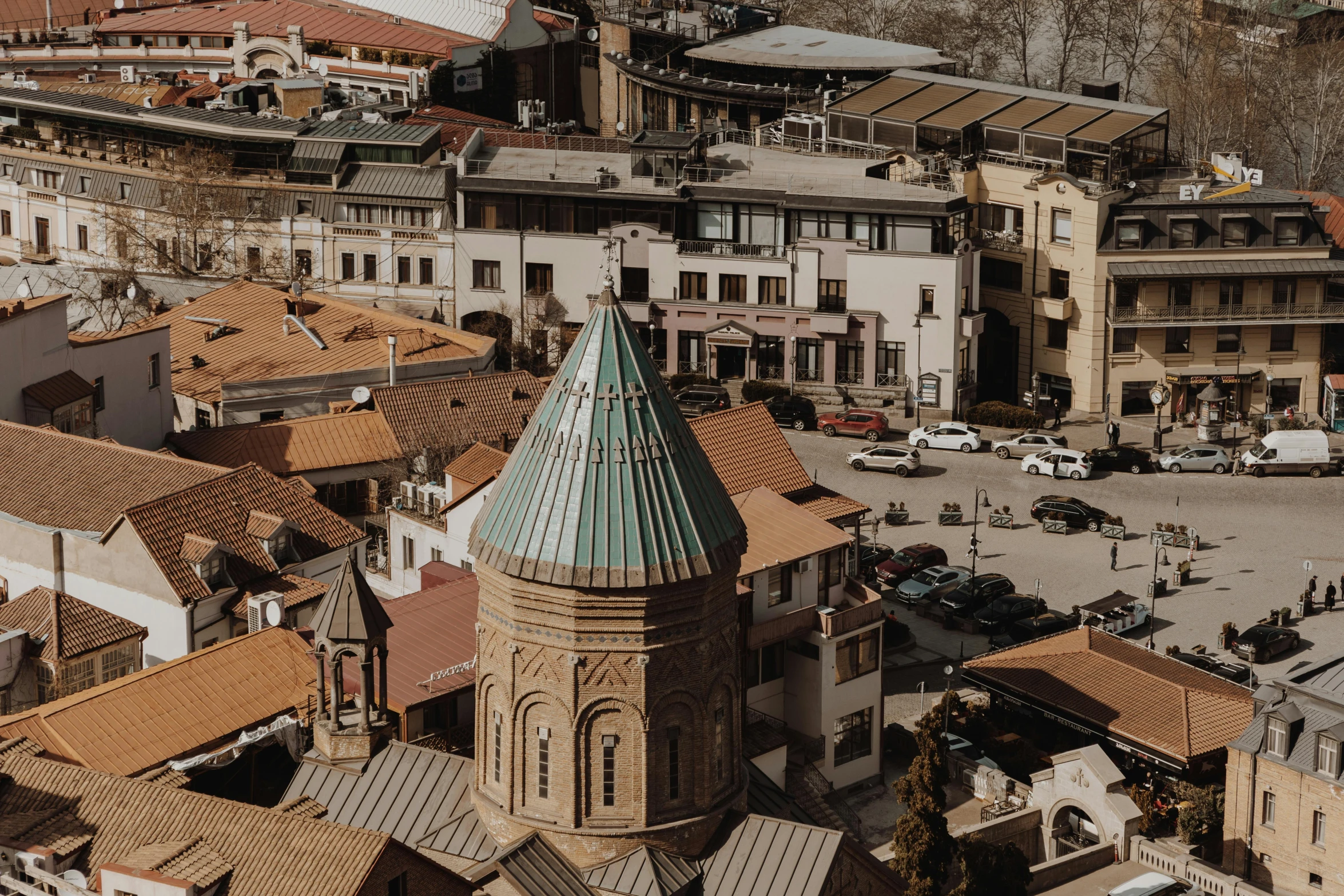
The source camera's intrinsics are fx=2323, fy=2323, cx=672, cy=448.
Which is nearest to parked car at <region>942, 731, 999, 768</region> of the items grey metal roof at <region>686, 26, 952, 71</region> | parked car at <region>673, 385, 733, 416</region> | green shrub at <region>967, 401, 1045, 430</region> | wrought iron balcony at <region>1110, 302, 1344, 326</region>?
Result: parked car at <region>673, 385, 733, 416</region>

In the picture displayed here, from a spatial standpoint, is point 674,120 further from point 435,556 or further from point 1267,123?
point 435,556

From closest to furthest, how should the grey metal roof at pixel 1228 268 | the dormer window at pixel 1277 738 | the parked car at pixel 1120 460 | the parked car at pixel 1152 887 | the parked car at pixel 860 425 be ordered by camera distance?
the parked car at pixel 1152 887 → the dormer window at pixel 1277 738 → the parked car at pixel 1120 460 → the parked car at pixel 860 425 → the grey metal roof at pixel 1228 268

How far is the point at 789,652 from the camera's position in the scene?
238 ft

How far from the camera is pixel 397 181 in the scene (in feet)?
389

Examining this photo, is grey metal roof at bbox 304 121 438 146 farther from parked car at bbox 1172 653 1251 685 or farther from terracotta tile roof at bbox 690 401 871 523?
parked car at bbox 1172 653 1251 685

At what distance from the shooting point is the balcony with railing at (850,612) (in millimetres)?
72000

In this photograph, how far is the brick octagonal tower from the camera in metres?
47.1

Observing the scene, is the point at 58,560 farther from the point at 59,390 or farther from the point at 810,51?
the point at 810,51

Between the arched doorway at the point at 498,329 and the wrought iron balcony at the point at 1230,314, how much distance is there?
29.5 metres

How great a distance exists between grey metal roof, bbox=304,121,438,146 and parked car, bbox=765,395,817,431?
24715 mm

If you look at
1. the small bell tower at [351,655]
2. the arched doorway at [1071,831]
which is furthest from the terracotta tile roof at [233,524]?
→ the arched doorway at [1071,831]

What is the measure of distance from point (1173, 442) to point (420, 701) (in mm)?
55968

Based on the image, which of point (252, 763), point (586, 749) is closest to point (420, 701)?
point (252, 763)

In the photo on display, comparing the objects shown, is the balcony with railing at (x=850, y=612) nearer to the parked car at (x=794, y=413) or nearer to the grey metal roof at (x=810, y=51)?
the parked car at (x=794, y=413)
